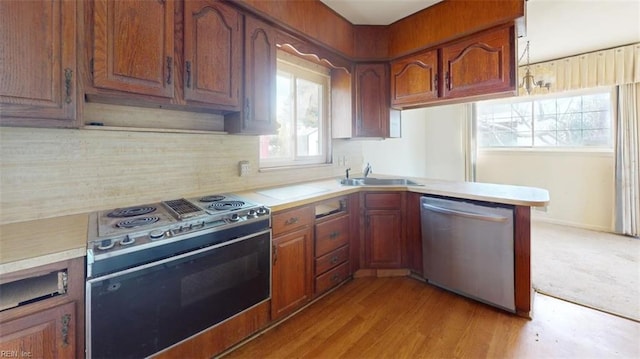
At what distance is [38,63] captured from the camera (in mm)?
1133

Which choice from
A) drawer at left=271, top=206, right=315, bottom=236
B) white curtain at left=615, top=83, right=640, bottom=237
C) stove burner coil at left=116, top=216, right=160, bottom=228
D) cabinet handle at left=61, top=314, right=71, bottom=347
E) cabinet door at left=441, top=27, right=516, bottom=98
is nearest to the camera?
cabinet handle at left=61, top=314, right=71, bottom=347

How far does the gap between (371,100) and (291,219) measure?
69.5 inches

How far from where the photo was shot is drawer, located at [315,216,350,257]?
2152 mm

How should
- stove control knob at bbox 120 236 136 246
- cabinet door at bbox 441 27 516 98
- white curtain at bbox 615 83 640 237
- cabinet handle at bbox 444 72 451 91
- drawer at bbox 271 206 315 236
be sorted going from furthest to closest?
1. white curtain at bbox 615 83 640 237
2. cabinet handle at bbox 444 72 451 91
3. cabinet door at bbox 441 27 516 98
4. drawer at bbox 271 206 315 236
5. stove control knob at bbox 120 236 136 246

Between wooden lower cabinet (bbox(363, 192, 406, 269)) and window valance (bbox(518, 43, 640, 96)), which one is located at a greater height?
window valance (bbox(518, 43, 640, 96))

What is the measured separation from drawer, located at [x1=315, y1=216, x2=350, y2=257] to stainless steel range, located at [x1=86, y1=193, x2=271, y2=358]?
53 cm

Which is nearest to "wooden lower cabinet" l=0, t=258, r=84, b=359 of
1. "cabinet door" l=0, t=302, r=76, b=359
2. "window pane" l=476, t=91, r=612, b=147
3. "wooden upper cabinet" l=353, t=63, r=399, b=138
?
"cabinet door" l=0, t=302, r=76, b=359

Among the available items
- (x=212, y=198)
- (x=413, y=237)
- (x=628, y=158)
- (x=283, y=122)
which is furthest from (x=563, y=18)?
(x=212, y=198)

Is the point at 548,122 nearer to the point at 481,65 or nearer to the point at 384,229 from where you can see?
the point at 481,65

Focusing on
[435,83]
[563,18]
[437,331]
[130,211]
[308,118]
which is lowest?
[437,331]

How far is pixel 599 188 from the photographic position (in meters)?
4.01

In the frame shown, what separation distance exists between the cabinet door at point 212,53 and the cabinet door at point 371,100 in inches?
58.2

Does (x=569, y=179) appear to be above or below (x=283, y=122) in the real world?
below

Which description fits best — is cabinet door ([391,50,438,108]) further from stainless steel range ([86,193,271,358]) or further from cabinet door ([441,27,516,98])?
stainless steel range ([86,193,271,358])
